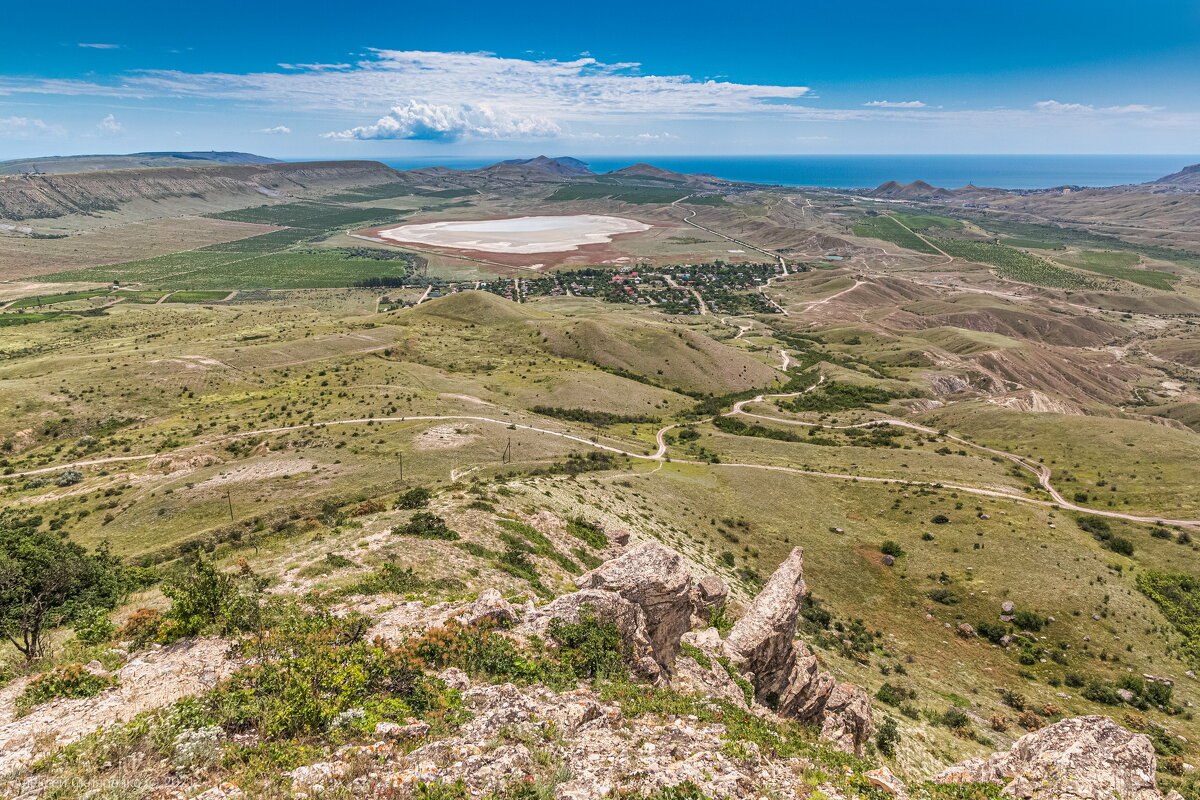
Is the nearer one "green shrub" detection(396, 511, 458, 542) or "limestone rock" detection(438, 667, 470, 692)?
"limestone rock" detection(438, 667, 470, 692)

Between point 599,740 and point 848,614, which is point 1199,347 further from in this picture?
point 599,740

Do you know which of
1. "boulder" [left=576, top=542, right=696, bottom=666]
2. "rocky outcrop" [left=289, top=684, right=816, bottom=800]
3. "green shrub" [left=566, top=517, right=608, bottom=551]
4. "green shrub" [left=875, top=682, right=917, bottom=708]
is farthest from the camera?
"green shrub" [left=566, top=517, right=608, bottom=551]

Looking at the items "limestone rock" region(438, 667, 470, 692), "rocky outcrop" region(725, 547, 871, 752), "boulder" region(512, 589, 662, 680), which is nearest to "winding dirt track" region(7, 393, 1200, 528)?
"rocky outcrop" region(725, 547, 871, 752)

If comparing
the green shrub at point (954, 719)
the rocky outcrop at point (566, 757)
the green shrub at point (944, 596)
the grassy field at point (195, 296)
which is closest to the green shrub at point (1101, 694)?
the green shrub at point (944, 596)

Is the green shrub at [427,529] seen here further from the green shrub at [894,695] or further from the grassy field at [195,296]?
the grassy field at [195,296]

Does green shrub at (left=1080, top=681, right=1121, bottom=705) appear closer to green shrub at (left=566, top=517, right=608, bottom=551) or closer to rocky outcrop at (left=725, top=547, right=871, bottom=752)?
rocky outcrop at (left=725, top=547, right=871, bottom=752)

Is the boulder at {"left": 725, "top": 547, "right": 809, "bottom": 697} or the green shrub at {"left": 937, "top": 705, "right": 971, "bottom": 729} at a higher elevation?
the boulder at {"left": 725, "top": 547, "right": 809, "bottom": 697}

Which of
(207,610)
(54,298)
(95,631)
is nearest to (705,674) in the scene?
(207,610)
